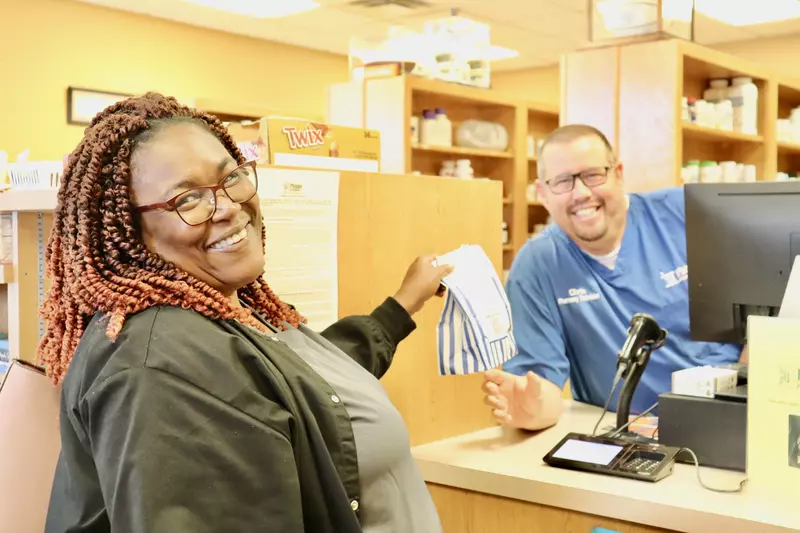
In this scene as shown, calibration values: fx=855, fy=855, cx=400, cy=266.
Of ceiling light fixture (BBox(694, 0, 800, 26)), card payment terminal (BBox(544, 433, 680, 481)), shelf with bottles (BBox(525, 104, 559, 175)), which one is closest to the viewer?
card payment terminal (BBox(544, 433, 680, 481))

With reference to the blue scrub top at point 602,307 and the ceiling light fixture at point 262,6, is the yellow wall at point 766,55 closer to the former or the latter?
the ceiling light fixture at point 262,6

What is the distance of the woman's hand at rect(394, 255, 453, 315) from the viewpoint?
1837mm

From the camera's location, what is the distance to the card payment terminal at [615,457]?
1.64 meters

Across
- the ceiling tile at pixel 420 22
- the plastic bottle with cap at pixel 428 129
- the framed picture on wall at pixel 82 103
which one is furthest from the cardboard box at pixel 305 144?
the framed picture on wall at pixel 82 103

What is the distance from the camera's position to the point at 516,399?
196 centimetres

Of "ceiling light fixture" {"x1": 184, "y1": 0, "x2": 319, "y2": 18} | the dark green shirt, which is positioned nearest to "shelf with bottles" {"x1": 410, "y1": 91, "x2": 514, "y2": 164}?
"ceiling light fixture" {"x1": 184, "y1": 0, "x2": 319, "y2": 18}

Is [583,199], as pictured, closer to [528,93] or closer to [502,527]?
[502,527]

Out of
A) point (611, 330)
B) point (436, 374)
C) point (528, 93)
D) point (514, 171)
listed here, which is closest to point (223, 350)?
point (436, 374)

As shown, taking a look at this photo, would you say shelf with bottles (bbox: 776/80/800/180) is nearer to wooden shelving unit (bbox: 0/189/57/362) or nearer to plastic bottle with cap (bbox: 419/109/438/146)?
plastic bottle with cap (bbox: 419/109/438/146)

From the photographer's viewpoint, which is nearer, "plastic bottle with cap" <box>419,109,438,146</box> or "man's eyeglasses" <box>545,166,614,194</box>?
"man's eyeglasses" <box>545,166,614,194</box>

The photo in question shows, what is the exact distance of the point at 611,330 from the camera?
2.36 metres

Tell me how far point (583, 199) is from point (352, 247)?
0.84 metres

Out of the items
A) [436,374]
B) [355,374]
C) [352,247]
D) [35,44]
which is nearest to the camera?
[355,374]

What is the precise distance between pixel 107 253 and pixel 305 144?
67 cm
